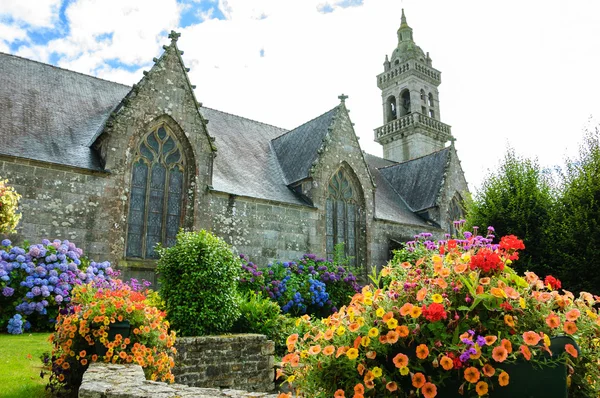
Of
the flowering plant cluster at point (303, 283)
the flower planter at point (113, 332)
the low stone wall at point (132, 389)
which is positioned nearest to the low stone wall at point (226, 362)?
the flower planter at point (113, 332)

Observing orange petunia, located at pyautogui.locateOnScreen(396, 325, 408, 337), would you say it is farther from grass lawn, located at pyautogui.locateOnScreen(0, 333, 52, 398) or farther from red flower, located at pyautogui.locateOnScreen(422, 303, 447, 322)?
grass lawn, located at pyautogui.locateOnScreen(0, 333, 52, 398)

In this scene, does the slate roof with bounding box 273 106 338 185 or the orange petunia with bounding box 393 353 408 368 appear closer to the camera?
the orange petunia with bounding box 393 353 408 368

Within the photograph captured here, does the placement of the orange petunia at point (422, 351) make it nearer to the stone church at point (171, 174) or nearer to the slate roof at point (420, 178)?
the stone church at point (171, 174)

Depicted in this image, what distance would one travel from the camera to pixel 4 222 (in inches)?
352

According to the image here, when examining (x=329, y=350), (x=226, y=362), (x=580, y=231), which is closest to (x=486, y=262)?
(x=329, y=350)

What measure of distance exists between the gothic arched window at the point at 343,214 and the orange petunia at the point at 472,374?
1541 cm

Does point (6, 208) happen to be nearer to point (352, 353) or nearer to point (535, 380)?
point (352, 353)

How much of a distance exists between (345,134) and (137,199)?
9255mm

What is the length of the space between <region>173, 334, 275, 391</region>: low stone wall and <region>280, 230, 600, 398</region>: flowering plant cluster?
537cm

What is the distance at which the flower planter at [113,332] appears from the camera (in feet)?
19.4

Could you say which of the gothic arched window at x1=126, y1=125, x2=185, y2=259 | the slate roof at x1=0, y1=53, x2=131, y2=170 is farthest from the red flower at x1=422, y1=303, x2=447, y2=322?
the slate roof at x1=0, y1=53, x2=131, y2=170

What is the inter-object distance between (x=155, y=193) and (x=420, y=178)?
50.1ft

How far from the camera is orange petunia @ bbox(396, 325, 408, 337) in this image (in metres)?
2.70

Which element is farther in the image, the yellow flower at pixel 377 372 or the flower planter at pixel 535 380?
the yellow flower at pixel 377 372
